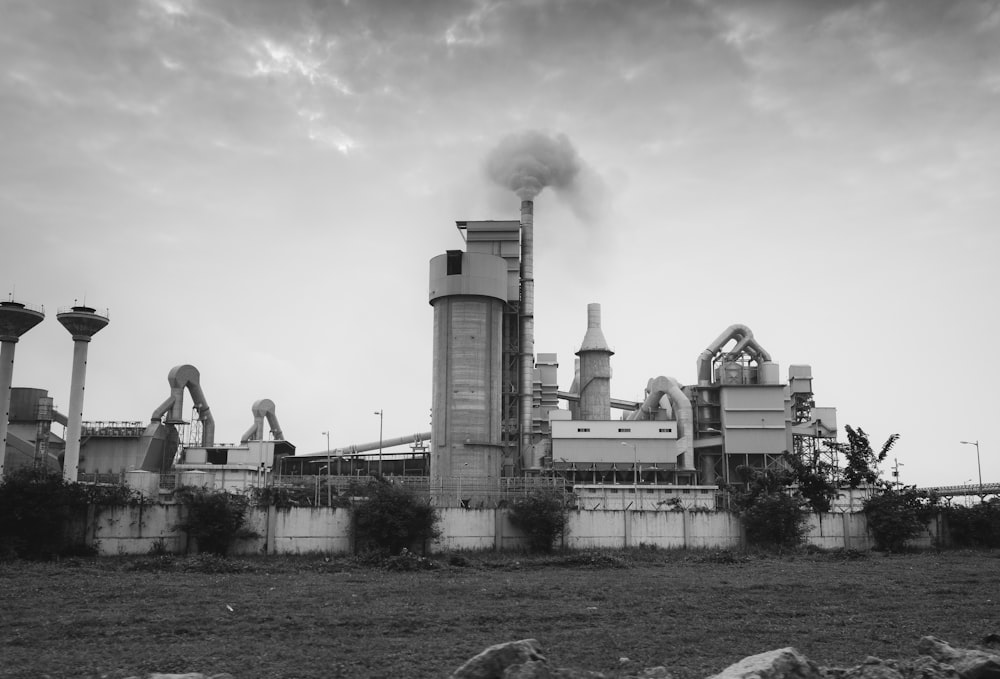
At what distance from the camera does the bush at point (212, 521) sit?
151ft

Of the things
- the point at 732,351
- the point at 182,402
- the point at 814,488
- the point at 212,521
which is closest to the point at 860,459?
the point at 814,488

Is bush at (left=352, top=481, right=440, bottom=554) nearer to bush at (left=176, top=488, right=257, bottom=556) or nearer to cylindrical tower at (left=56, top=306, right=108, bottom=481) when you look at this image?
bush at (left=176, top=488, right=257, bottom=556)

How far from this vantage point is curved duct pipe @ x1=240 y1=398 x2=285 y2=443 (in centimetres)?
10556

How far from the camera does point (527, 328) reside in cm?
8550

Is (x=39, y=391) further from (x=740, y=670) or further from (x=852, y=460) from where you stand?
(x=740, y=670)

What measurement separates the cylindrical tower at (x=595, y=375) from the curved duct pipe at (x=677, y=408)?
4067 millimetres

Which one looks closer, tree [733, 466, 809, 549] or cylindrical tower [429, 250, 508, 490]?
tree [733, 466, 809, 549]

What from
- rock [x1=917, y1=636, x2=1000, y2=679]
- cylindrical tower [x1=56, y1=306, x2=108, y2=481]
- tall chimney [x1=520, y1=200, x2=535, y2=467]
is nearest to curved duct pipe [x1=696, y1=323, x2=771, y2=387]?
tall chimney [x1=520, y1=200, x2=535, y2=467]

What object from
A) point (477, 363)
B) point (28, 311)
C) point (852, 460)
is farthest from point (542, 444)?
point (28, 311)

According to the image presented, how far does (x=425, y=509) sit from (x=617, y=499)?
24.5 meters

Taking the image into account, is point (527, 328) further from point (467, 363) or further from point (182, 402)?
point (182, 402)

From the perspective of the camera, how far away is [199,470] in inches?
3228

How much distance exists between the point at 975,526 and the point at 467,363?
39188 mm

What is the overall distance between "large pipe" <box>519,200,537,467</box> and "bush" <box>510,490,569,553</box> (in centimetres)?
3178
